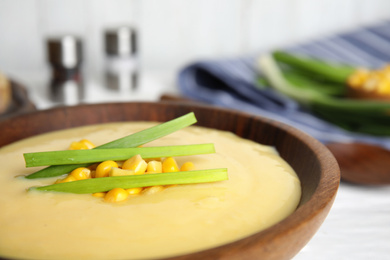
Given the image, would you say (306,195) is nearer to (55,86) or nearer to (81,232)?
(81,232)

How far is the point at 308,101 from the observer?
8.07 feet

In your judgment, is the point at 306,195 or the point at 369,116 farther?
the point at 369,116

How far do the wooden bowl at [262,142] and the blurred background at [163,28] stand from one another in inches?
48.0

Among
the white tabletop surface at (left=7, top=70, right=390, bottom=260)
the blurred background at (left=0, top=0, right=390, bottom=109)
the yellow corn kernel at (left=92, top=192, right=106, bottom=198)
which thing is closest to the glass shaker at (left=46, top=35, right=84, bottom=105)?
the blurred background at (left=0, top=0, right=390, bottom=109)

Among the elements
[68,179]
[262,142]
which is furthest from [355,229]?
[68,179]

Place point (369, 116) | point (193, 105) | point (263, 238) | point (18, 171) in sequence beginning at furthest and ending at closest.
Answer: point (369, 116) → point (193, 105) → point (18, 171) → point (263, 238)

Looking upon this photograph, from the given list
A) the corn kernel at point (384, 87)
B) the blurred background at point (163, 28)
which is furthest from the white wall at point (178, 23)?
the corn kernel at point (384, 87)

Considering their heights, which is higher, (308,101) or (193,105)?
(193,105)

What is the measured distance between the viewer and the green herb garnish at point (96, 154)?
1025 mm

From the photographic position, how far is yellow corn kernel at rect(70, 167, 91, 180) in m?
1.02

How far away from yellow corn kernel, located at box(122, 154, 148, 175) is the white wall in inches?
72.3

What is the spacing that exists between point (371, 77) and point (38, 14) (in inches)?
71.3

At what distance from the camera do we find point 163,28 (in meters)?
3.04

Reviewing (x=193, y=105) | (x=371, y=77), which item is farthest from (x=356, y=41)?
(x=193, y=105)
